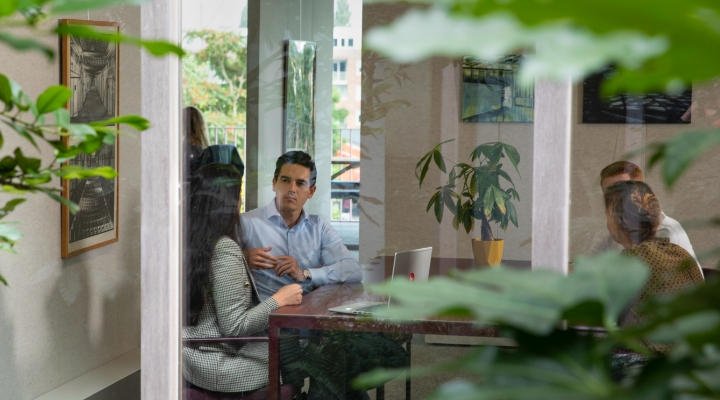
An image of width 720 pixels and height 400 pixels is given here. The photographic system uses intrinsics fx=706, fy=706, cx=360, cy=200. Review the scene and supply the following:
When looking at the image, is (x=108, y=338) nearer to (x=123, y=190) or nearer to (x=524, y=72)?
(x=123, y=190)

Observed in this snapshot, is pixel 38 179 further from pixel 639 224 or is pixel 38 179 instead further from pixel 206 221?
pixel 639 224

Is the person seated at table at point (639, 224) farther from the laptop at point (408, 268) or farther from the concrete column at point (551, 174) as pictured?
the laptop at point (408, 268)

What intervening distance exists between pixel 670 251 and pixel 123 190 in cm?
186

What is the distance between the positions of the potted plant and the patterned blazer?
688mm

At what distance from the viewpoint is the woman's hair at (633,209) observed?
2225 mm

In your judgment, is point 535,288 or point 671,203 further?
point 671,203

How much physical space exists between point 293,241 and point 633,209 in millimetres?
1121

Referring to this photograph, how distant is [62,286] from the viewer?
2549 mm

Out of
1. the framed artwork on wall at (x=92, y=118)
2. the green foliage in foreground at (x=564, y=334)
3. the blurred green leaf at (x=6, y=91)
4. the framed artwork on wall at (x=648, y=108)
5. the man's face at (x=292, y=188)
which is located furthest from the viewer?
the framed artwork on wall at (x=92, y=118)

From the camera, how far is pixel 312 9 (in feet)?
7.50

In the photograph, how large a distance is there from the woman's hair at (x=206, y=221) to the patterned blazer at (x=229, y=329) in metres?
0.03

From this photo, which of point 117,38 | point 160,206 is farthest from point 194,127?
point 117,38

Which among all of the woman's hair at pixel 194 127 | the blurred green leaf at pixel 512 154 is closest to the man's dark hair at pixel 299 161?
the woman's hair at pixel 194 127

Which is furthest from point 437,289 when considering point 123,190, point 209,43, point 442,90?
point 123,190
